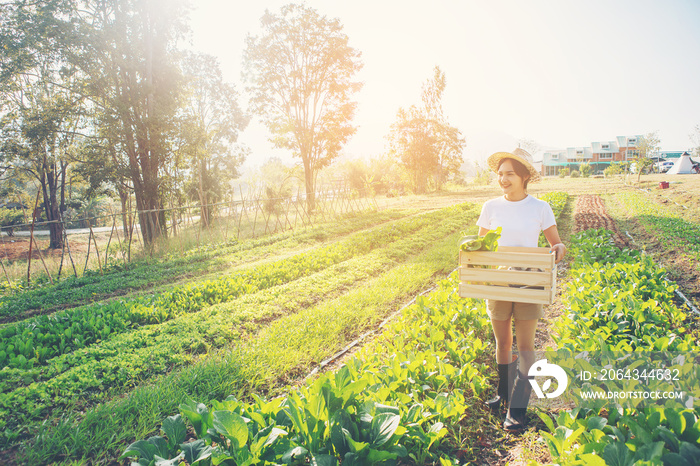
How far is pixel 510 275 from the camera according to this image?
8.17 feet

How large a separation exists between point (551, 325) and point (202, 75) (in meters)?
29.6

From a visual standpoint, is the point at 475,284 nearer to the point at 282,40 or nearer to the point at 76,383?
the point at 76,383

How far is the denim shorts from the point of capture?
260 centimetres

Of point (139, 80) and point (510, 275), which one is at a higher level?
point (139, 80)

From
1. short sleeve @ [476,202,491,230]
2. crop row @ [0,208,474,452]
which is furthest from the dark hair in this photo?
crop row @ [0,208,474,452]

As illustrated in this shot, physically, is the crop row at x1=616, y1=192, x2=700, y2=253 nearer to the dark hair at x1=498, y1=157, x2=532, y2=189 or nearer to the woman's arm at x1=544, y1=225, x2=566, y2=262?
the woman's arm at x1=544, y1=225, x2=566, y2=262

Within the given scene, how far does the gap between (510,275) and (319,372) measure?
2.47 meters

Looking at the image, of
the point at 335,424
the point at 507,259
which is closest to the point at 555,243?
the point at 507,259

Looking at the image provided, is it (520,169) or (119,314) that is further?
(119,314)

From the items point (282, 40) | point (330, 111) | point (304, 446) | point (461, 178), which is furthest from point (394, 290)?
point (461, 178)

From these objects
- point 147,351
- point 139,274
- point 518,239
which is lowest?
point 147,351

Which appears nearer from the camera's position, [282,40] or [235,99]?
[282,40]

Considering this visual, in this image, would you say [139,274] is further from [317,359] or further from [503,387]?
[503,387]

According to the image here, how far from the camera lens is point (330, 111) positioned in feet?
73.7
